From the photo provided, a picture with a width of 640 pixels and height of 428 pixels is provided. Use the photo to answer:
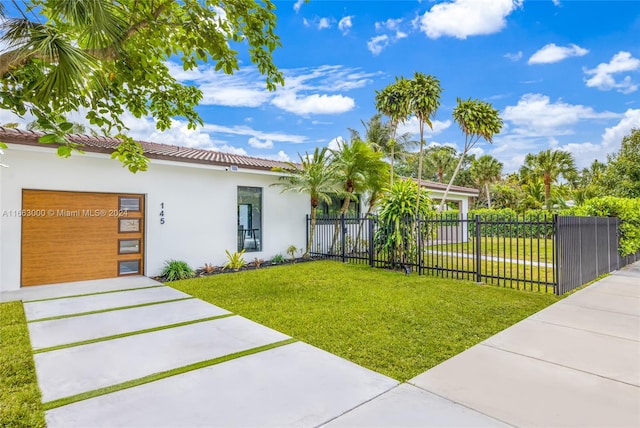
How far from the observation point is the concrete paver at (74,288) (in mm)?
6883

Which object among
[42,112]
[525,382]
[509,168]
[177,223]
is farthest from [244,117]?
[509,168]

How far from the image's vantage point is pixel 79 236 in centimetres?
844

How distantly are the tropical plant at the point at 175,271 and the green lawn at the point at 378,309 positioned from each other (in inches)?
26.9

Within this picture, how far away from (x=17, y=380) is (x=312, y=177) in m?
9.24

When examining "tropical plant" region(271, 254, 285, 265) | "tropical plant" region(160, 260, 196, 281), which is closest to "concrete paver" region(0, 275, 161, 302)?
"tropical plant" region(160, 260, 196, 281)

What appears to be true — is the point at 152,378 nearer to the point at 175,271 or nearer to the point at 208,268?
the point at 175,271

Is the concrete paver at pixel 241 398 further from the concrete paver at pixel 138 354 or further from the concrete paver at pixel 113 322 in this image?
the concrete paver at pixel 113 322

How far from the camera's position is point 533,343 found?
14.1 feet

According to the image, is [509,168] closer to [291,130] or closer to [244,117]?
[291,130]

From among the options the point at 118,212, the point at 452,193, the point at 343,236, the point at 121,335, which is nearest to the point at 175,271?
the point at 118,212

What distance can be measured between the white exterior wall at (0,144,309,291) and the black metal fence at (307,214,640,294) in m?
1.83

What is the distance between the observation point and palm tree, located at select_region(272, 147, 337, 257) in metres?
11.7

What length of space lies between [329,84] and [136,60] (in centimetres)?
1610

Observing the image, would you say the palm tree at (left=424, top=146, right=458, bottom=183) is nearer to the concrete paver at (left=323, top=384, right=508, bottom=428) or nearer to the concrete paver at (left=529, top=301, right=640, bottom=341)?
the concrete paver at (left=529, top=301, right=640, bottom=341)
